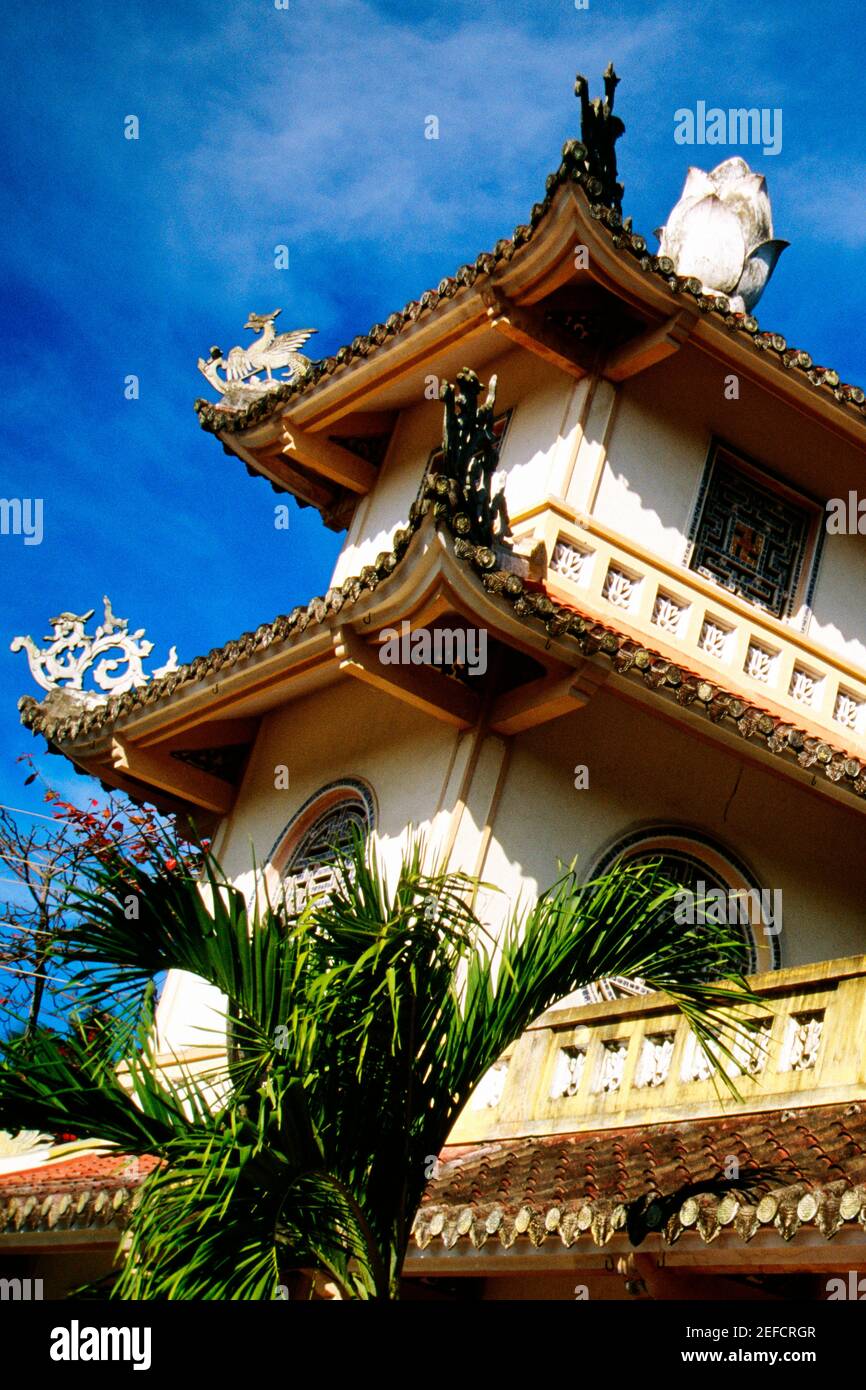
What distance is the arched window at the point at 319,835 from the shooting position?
430 inches

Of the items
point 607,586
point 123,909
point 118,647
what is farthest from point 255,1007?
point 118,647

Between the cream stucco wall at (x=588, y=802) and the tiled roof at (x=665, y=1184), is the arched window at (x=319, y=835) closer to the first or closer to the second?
the cream stucco wall at (x=588, y=802)

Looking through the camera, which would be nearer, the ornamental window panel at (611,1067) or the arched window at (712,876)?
the ornamental window panel at (611,1067)

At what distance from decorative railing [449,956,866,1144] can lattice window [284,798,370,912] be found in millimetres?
2575

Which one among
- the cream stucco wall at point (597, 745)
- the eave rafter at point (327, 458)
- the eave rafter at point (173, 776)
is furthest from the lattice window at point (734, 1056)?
the eave rafter at point (327, 458)

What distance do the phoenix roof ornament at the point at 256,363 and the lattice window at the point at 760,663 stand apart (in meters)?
5.17

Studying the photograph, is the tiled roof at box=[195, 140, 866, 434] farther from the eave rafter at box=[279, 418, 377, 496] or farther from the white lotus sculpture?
the white lotus sculpture

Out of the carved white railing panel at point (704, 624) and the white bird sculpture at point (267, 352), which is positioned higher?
the white bird sculpture at point (267, 352)

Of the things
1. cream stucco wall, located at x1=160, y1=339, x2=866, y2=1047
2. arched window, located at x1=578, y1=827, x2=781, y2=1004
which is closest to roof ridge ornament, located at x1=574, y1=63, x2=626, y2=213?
cream stucco wall, located at x1=160, y1=339, x2=866, y2=1047

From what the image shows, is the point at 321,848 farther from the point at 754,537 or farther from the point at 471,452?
the point at 754,537

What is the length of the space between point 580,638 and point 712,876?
2306 mm

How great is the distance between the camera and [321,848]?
1130 cm

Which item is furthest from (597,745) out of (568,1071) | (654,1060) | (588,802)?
(654,1060)

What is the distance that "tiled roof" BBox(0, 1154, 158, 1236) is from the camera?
895 cm
